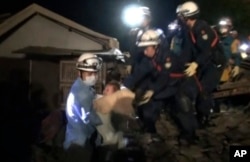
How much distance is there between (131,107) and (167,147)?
1.13 m

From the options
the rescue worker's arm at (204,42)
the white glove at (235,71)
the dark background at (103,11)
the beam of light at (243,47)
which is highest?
the dark background at (103,11)

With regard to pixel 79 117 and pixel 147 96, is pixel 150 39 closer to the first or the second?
pixel 147 96

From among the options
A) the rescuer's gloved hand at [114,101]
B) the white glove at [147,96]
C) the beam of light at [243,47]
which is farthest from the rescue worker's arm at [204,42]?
the beam of light at [243,47]

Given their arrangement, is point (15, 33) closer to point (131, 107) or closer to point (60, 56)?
point (60, 56)

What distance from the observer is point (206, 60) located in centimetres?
855

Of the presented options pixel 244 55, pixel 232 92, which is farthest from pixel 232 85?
pixel 244 55

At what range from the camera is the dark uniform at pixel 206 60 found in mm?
8531

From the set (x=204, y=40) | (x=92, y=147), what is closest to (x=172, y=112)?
(x=204, y=40)

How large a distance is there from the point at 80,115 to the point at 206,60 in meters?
2.62

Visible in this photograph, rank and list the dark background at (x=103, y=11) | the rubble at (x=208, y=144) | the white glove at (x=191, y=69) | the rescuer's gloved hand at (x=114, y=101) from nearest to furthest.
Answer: the rubble at (x=208, y=144) < the rescuer's gloved hand at (x=114, y=101) < the white glove at (x=191, y=69) < the dark background at (x=103, y=11)

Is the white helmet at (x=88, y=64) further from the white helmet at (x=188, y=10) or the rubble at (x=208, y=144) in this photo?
the white helmet at (x=188, y=10)

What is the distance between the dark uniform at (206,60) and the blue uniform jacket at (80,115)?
2343 mm

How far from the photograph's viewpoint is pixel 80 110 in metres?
7.02

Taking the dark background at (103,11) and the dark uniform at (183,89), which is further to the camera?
the dark background at (103,11)
